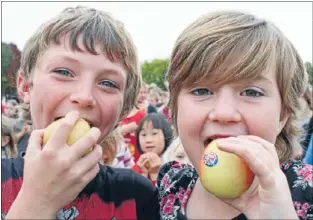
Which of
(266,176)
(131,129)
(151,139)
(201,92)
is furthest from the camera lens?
(131,129)

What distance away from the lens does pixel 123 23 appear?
2148 millimetres

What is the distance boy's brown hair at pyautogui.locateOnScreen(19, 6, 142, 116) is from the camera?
1.87m

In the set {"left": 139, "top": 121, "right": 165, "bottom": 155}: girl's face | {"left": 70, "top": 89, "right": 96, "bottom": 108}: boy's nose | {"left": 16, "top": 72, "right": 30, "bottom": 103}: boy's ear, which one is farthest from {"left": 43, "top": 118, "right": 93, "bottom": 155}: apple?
{"left": 139, "top": 121, "right": 165, "bottom": 155}: girl's face

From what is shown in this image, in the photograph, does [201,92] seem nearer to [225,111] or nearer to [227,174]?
[225,111]

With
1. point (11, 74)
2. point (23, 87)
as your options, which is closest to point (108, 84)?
point (23, 87)

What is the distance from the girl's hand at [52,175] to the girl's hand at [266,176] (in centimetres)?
46

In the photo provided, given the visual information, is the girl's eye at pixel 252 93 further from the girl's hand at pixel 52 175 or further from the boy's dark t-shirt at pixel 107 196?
the boy's dark t-shirt at pixel 107 196

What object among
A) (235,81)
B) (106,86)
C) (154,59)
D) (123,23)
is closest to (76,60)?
(106,86)

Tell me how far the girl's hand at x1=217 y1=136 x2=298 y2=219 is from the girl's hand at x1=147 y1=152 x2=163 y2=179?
300 centimetres

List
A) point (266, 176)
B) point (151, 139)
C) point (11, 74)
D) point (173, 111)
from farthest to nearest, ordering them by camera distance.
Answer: point (151, 139) → point (11, 74) → point (173, 111) → point (266, 176)

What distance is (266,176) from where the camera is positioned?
1.34 metres

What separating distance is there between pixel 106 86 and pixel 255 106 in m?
0.61

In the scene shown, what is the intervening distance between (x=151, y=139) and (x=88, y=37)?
334 centimetres

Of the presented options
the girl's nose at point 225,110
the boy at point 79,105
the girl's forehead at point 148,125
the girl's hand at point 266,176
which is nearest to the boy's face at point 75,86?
the boy at point 79,105
